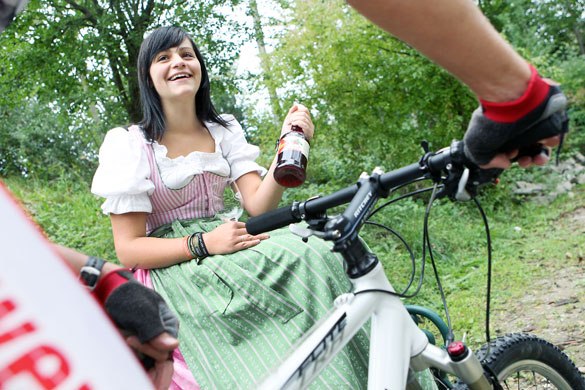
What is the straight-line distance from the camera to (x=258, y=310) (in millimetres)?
1810

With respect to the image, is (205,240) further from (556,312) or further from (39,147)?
(39,147)

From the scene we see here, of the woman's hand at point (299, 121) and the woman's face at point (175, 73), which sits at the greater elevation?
the woman's face at point (175, 73)

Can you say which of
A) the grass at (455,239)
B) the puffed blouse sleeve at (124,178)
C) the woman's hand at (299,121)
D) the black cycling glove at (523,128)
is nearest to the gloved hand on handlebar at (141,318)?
the black cycling glove at (523,128)

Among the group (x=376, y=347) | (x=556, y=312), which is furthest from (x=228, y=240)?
(x=556, y=312)

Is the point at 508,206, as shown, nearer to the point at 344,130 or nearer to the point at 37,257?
the point at 344,130

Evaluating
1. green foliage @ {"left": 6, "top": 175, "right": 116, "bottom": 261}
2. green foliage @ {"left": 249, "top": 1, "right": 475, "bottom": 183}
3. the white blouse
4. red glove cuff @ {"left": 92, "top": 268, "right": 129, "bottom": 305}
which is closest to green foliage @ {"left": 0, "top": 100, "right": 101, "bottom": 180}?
green foliage @ {"left": 6, "top": 175, "right": 116, "bottom": 261}

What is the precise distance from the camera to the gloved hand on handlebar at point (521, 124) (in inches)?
39.2

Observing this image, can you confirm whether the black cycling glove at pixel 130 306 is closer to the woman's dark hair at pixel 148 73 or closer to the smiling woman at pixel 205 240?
the smiling woman at pixel 205 240

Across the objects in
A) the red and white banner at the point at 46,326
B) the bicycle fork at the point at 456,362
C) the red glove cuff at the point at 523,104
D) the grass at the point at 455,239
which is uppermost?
the red and white banner at the point at 46,326

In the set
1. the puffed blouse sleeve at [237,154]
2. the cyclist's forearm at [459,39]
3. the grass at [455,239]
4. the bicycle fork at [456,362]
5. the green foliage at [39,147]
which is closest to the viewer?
the cyclist's forearm at [459,39]

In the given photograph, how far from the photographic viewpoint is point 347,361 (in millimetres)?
1680

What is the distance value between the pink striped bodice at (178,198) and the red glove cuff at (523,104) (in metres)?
1.38

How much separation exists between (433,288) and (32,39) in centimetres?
348

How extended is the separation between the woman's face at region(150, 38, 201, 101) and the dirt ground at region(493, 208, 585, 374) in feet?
7.14
